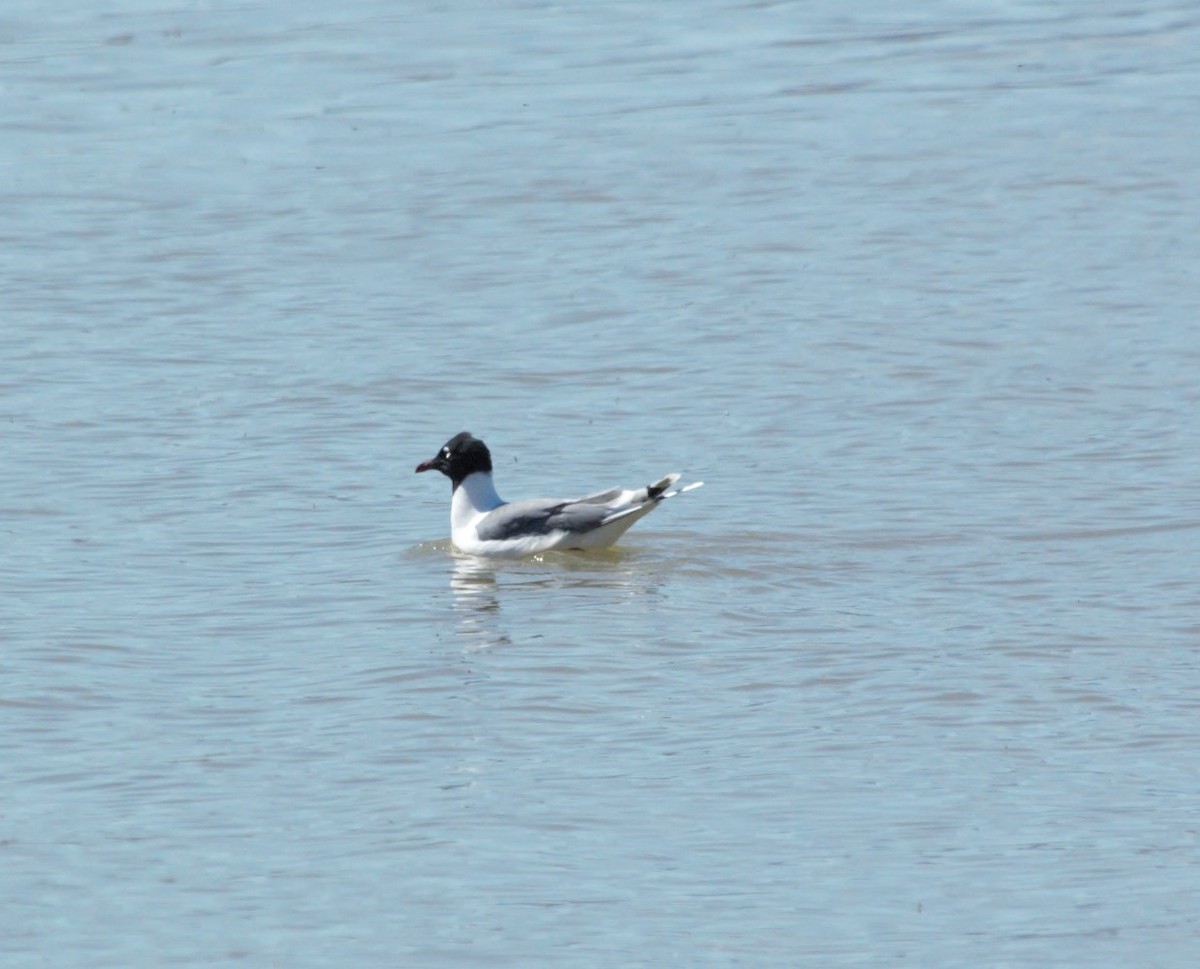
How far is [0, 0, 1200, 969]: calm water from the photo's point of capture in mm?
8039

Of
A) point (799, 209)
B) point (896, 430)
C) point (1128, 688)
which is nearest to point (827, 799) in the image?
point (1128, 688)

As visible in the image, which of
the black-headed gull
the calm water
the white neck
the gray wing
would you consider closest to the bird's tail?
the black-headed gull

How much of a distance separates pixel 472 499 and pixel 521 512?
0.46 meters

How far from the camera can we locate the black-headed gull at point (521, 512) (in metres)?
13.0

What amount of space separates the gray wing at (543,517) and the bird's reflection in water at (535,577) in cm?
18

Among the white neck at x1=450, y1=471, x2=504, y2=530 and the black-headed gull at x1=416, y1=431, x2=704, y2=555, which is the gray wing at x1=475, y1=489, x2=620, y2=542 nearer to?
the black-headed gull at x1=416, y1=431, x2=704, y2=555

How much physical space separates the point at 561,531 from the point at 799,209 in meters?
8.50

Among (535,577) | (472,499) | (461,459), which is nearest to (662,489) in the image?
(535,577)

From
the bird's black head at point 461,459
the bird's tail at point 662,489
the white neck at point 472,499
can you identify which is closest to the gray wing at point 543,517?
the white neck at point 472,499

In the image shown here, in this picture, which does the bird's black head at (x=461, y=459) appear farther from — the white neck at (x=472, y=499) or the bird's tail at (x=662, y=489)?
the bird's tail at (x=662, y=489)

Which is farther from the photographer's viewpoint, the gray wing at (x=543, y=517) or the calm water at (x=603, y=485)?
the gray wing at (x=543, y=517)

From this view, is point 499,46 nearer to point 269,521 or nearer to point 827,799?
point 269,521

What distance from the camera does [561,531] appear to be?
13195mm

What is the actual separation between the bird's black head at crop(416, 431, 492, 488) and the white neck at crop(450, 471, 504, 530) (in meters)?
0.05
